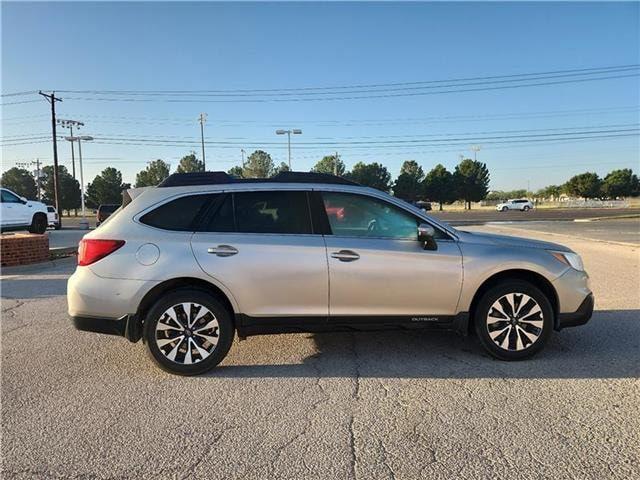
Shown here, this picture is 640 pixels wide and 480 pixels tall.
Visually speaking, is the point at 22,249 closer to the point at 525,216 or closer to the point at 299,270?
the point at 299,270

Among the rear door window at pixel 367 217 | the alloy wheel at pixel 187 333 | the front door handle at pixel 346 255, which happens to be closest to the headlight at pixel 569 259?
the rear door window at pixel 367 217

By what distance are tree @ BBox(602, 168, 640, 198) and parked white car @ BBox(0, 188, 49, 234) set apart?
3778 inches

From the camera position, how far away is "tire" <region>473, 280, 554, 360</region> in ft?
14.7

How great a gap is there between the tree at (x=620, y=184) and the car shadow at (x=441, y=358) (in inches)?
3846

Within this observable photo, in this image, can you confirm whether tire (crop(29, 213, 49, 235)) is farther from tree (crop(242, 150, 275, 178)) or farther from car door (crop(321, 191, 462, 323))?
tree (crop(242, 150, 275, 178))

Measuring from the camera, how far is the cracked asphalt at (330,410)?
287cm

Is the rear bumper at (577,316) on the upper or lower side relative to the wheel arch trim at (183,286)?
lower

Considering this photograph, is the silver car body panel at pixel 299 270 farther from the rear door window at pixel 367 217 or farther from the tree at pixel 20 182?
the tree at pixel 20 182

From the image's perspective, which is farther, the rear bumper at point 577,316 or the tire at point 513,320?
the rear bumper at point 577,316

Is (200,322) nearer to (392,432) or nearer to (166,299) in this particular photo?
(166,299)

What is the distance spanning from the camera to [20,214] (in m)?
16.4

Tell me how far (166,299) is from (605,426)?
3568 millimetres

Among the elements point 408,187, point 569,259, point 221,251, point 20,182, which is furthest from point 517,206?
point 20,182

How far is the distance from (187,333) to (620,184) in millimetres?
102306
